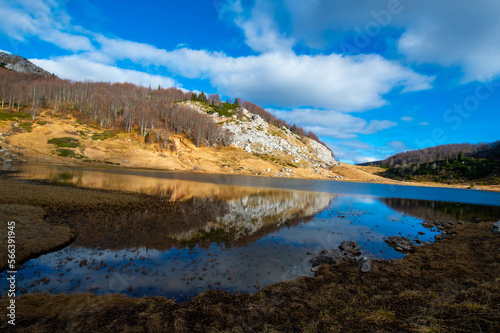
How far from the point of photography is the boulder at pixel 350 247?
59.0ft

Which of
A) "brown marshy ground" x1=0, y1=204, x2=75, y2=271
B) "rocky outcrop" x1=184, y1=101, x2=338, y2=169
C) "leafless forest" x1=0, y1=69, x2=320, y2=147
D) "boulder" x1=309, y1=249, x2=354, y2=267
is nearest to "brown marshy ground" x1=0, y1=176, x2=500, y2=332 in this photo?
"boulder" x1=309, y1=249, x2=354, y2=267

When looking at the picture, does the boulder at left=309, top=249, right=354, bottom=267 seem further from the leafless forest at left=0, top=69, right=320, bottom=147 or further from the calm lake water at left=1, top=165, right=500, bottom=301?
the leafless forest at left=0, top=69, right=320, bottom=147

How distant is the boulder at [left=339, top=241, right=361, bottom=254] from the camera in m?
18.0

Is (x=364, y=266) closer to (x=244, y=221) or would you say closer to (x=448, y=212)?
(x=244, y=221)

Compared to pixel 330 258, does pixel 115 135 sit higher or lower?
higher

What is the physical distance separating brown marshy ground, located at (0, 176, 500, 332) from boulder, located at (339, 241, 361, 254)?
184 inches

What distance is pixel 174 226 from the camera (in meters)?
20.5

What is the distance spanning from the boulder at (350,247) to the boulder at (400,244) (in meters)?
4.06

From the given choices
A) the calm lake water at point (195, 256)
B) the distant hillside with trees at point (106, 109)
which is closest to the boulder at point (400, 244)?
the calm lake water at point (195, 256)

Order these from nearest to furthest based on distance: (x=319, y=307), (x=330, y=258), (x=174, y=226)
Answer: (x=319, y=307) < (x=330, y=258) < (x=174, y=226)

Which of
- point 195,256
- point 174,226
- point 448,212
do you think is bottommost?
point 195,256

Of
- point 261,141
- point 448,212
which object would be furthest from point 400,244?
point 261,141

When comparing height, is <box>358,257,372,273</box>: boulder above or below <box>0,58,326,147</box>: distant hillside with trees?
below

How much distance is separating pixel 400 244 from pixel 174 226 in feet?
71.8
